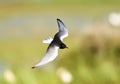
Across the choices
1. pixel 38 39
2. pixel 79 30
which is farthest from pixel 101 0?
pixel 38 39

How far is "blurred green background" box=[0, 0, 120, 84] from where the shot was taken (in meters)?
1.08

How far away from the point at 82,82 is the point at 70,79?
34mm

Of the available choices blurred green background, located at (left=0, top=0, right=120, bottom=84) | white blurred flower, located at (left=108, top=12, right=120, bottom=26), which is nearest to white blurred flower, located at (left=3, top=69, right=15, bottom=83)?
blurred green background, located at (left=0, top=0, right=120, bottom=84)

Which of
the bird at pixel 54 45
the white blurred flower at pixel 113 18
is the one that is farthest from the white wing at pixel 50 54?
the white blurred flower at pixel 113 18

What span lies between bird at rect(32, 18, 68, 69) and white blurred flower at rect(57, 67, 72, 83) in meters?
0.05

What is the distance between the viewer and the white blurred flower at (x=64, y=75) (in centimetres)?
108

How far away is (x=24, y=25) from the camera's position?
1108 millimetres

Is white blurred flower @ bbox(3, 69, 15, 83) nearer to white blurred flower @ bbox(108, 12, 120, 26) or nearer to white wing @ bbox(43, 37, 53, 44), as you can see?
white wing @ bbox(43, 37, 53, 44)

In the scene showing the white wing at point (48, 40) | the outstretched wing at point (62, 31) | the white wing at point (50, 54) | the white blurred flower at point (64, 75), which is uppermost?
the outstretched wing at point (62, 31)

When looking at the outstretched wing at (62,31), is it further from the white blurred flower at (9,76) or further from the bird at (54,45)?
the white blurred flower at (9,76)

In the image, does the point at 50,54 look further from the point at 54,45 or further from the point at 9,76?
the point at 9,76

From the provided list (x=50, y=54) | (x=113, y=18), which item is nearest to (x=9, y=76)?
(x=50, y=54)

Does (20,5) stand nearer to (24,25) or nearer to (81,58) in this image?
(24,25)

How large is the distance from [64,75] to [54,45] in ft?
0.32
